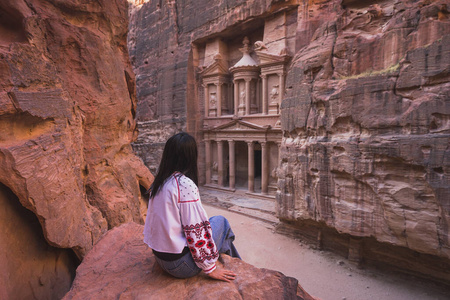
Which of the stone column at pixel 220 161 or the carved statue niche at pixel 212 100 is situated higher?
the carved statue niche at pixel 212 100

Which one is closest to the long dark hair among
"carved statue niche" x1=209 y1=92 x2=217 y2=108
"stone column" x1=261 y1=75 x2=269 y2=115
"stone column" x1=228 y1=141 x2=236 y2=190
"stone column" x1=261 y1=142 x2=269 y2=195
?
"stone column" x1=261 y1=142 x2=269 y2=195

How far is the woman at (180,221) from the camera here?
7.63ft

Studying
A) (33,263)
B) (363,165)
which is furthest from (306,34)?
(33,263)

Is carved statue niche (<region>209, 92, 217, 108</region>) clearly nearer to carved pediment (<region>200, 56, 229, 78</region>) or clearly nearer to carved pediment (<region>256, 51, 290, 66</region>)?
carved pediment (<region>200, 56, 229, 78</region>)

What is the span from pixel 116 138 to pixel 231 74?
13262 mm

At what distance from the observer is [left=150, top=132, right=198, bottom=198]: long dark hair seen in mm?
2432

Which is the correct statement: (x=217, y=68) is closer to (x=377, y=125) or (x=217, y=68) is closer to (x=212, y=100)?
(x=212, y=100)

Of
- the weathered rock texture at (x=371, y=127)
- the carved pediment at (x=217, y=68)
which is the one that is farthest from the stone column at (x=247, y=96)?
the weathered rock texture at (x=371, y=127)

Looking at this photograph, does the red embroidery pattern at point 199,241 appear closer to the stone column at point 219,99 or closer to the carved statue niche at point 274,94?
the carved statue niche at point 274,94

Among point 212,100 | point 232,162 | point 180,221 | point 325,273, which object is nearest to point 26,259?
point 180,221

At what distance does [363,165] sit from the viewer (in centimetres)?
711

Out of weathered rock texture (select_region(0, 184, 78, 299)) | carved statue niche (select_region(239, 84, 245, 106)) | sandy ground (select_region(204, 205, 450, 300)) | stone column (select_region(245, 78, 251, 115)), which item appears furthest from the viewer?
carved statue niche (select_region(239, 84, 245, 106))

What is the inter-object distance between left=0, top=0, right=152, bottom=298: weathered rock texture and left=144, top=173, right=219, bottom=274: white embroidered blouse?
1605 millimetres

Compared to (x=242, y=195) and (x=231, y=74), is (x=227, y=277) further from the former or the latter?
(x=231, y=74)
